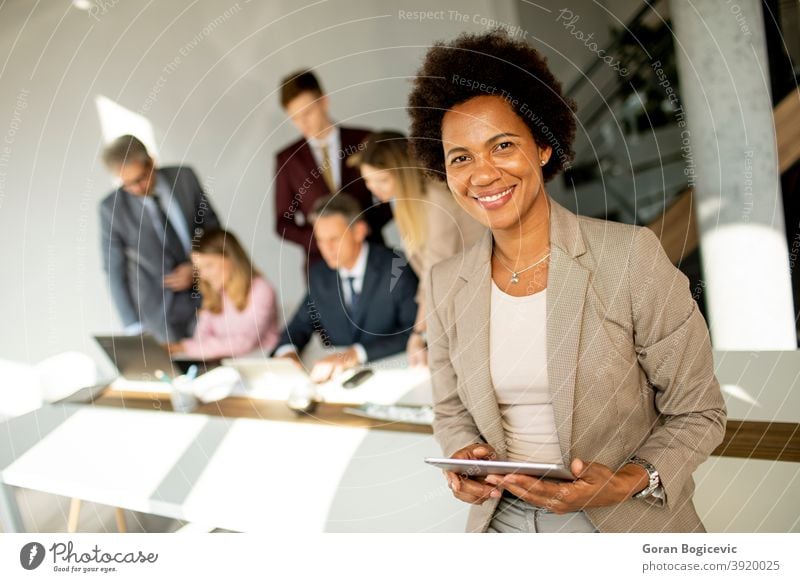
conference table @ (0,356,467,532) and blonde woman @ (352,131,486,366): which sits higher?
blonde woman @ (352,131,486,366)

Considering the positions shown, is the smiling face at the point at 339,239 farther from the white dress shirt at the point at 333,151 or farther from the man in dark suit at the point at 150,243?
the man in dark suit at the point at 150,243

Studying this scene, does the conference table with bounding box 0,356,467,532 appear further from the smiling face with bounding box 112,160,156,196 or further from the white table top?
the smiling face with bounding box 112,160,156,196

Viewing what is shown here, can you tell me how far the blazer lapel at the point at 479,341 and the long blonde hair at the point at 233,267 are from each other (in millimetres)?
450

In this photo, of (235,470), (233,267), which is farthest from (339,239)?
(235,470)

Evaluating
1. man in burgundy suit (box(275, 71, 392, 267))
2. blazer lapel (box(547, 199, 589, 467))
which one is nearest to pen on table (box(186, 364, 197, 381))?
man in burgundy suit (box(275, 71, 392, 267))

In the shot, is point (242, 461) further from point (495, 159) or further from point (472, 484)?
point (495, 159)

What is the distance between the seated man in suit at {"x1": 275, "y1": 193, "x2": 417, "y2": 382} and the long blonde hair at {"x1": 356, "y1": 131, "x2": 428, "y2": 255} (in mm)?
51

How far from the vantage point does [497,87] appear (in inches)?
38.5

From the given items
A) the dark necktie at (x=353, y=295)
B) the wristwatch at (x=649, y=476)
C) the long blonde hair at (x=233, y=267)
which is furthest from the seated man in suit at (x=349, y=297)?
the wristwatch at (x=649, y=476)

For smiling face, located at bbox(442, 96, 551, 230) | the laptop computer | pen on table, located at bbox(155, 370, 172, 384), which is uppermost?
smiling face, located at bbox(442, 96, 551, 230)

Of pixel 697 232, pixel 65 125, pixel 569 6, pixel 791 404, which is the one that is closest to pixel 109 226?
pixel 65 125

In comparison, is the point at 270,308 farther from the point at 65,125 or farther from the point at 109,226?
the point at 65,125

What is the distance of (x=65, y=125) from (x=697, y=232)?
3.51 feet

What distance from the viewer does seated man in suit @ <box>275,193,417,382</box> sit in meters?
1.23
